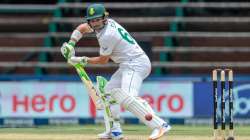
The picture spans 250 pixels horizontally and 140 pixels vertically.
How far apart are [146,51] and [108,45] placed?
9551 millimetres

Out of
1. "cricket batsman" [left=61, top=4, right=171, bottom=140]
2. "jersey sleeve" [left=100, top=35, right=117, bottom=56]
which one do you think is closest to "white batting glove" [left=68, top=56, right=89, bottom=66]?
"cricket batsman" [left=61, top=4, right=171, bottom=140]

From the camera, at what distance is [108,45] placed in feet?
32.6

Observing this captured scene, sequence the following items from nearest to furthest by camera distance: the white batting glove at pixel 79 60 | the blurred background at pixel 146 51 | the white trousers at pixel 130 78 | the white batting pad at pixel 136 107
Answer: the white batting pad at pixel 136 107
the white trousers at pixel 130 78
the white batting glove at pixel 79 60
the blurred background at pixel 146 51

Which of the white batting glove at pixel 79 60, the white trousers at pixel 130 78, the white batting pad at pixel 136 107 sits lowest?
the white batting pad at pixel 136 107

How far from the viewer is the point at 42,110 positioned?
16219 millimetres

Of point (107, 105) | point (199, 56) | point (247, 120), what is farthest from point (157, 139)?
point (199, 56)

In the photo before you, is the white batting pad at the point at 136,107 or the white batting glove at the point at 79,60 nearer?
the white batting pad at the point at 136,107

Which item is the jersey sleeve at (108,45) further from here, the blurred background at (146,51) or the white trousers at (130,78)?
the blurred background at (146,51)

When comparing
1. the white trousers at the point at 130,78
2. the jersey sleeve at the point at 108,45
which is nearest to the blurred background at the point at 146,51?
the white trousers at the point at 130,78

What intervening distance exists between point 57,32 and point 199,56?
3.52 meters

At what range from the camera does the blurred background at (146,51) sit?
15797mm

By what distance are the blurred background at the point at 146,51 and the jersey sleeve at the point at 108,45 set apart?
19.4 feet

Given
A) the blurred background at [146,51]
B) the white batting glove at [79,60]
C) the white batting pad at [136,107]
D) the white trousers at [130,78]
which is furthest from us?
the blurred background at [146,51]

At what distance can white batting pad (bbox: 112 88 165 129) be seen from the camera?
9.60m
